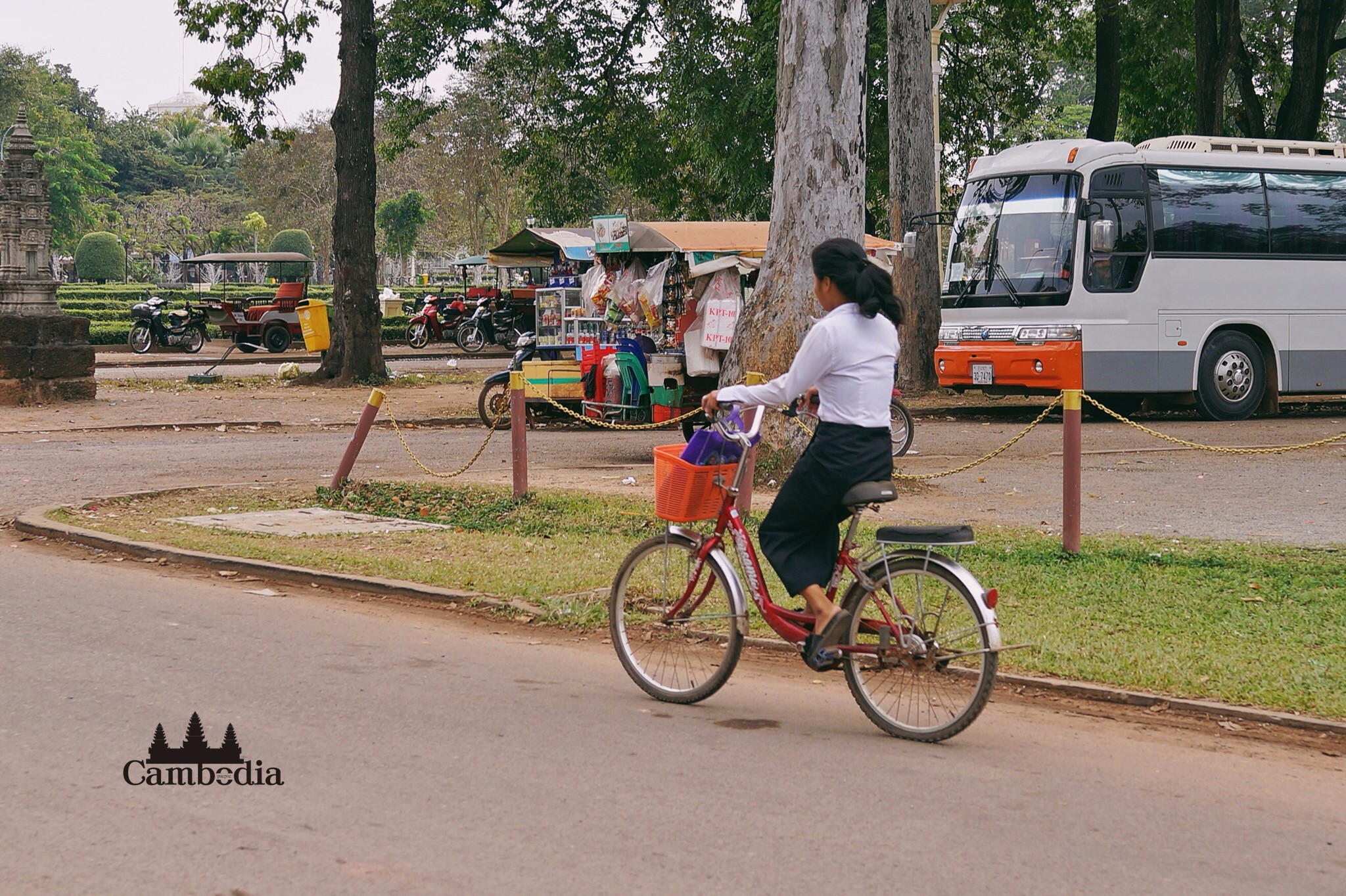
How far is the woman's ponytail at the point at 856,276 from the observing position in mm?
5426

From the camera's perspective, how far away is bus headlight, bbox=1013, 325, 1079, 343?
18250 millimetres

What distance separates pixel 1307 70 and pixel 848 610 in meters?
24.4

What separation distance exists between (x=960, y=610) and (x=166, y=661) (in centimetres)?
371

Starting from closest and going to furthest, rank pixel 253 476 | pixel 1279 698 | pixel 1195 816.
A: pixel 1195 816 < pixel 1279 698 < pixel 253 476

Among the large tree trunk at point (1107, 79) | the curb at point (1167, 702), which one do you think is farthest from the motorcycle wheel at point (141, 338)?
the curb at point (1167, 702)

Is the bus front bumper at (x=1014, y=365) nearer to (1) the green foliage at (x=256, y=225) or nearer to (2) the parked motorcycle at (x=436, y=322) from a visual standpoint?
(2) the parked motorcycle at (x=436, y=322)

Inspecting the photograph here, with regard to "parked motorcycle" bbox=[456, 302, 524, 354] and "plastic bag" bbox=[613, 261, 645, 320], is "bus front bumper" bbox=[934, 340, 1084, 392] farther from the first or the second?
"parked motorcycle" bbox=[456, 302, 524, 354]

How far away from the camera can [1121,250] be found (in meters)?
18.7

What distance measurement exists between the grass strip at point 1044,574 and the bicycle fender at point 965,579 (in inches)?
50.7

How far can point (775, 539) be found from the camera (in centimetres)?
561

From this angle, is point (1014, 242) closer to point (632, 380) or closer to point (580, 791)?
point (632, 380)

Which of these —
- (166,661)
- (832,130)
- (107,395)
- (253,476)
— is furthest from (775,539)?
(107,395)

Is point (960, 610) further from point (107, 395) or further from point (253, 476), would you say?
point (107, 395)

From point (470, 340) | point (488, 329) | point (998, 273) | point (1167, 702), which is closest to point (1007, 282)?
point (998, 273)
